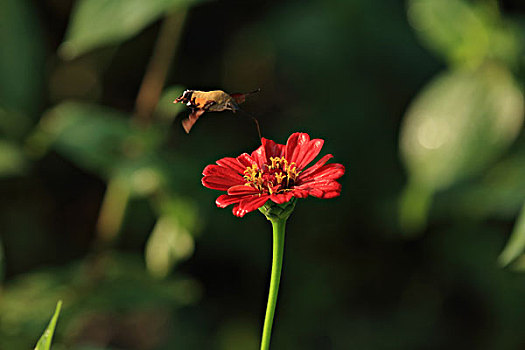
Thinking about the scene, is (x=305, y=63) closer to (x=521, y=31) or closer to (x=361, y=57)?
(x=361, y=57)

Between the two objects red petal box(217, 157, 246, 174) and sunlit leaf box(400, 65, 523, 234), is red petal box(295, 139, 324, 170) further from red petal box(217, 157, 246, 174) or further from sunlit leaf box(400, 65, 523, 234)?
sunlit leaf box(400, 65, 523, 234)

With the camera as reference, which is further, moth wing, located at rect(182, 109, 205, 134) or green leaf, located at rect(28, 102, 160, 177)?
green leaf, located at rect(28, 102, 160, 177)

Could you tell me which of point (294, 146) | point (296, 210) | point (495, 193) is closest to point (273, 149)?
point (294, 146)

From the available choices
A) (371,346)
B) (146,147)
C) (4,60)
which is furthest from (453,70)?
(4,60)

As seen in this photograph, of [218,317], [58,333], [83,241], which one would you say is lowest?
[58,333]

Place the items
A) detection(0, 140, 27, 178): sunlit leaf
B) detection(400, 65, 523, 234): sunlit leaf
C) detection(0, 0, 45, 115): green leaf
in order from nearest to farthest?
1. detection(400, 65, 523, 234): sunlit leaf
2. detection(0, 140, 27, 178): sunlit leaf
3. detection(0, 0, 45, 115): green leaf

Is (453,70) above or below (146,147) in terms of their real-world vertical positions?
above

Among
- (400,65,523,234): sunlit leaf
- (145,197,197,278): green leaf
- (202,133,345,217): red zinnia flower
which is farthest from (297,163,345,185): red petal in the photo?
(145,197,197,278): green leaf
